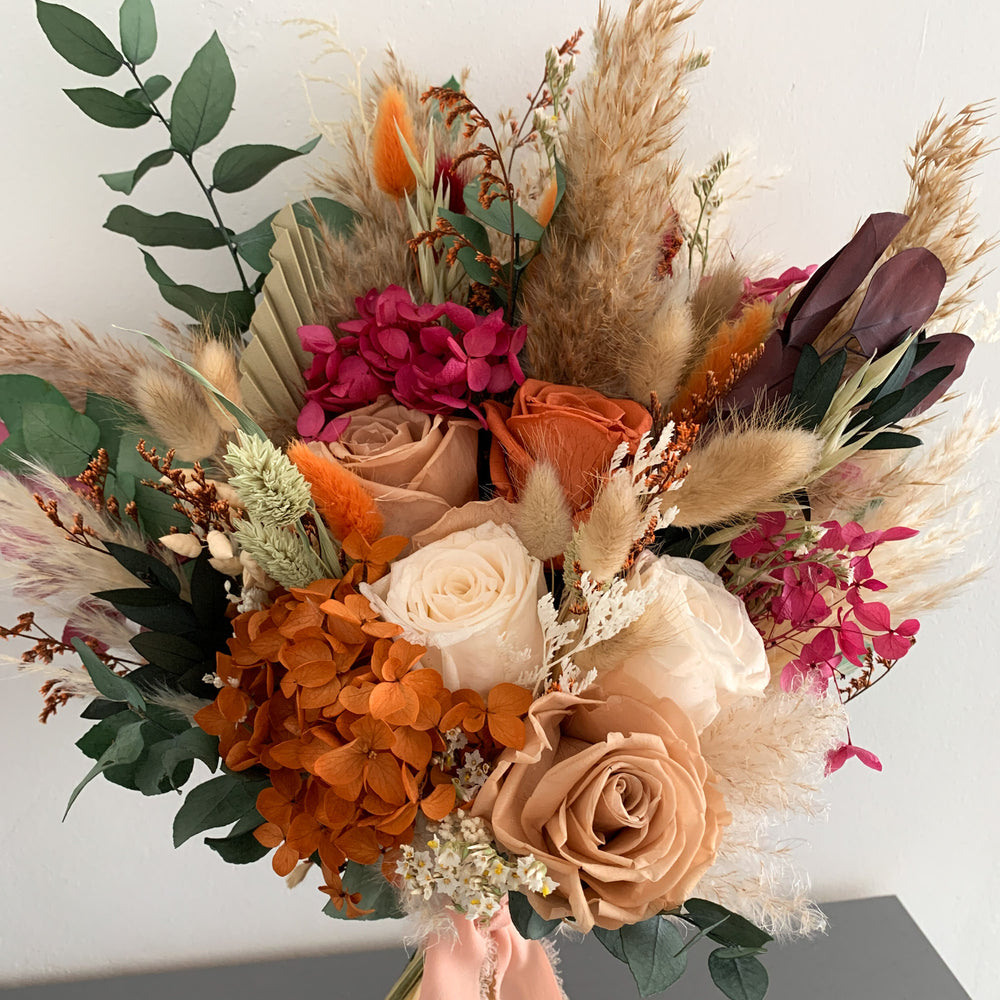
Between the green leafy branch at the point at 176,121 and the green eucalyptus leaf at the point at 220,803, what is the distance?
34 centimetres

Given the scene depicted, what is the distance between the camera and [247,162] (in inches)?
25.9

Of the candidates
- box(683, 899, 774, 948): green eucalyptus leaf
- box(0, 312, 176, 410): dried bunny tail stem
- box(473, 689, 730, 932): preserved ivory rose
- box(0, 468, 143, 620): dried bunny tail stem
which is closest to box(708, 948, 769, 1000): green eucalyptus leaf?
box(683, 899, 774, 948): green eucalyptus leaf

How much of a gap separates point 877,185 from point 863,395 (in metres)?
0.39

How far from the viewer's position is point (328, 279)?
627mm

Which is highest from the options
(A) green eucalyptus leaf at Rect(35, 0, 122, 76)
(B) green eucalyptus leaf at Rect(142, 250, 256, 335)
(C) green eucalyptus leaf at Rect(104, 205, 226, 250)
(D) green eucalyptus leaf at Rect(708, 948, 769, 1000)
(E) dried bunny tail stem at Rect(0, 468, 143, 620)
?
(A) green eucalyptus leaf at Rect(35, 0, 122, 76)

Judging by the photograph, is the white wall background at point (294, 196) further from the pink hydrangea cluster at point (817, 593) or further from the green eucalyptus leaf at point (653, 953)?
the green eucalyptus leaf at point (653, 953)

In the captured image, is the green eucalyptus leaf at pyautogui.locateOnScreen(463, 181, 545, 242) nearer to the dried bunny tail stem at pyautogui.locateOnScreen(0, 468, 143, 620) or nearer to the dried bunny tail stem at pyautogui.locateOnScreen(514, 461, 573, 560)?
the dried bunny tail stem at pyautogui.locateOnScreen(514, 461, 573, 560)

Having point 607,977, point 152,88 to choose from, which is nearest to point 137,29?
point 152,88

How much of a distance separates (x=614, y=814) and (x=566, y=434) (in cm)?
23

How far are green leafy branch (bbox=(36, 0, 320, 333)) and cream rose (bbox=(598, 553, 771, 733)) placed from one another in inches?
16.0

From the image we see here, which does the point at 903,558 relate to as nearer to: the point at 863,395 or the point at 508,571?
the point at 863,395

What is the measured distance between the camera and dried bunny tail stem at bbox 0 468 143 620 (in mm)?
524

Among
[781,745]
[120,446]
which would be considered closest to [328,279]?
[120,446]

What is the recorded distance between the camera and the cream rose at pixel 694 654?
49 centimetres
